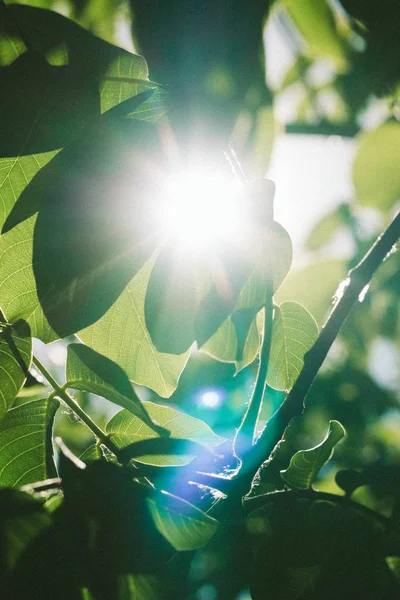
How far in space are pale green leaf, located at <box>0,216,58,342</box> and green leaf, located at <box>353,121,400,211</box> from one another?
0.90 meters

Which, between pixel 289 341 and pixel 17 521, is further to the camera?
pixel 289 341

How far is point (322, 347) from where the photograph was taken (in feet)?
3.59

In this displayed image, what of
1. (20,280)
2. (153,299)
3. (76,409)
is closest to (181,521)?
(76,409)

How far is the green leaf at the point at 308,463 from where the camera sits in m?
1.12

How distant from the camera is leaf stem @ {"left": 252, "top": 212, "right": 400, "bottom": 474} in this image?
107cm

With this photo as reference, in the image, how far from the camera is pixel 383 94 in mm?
1188

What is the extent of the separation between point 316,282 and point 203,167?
3.40 ft

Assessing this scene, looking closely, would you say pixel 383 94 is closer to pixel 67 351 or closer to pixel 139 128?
pixel 139 128

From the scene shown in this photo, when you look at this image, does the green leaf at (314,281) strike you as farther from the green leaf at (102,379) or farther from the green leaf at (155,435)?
the green leaf at (102,379)

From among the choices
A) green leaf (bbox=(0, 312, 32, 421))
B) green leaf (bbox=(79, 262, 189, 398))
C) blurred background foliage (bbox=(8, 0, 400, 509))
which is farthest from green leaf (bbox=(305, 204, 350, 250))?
green leaf (bbox=(0, 312, 32, 421))

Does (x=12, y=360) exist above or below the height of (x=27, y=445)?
above

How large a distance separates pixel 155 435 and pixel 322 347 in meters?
0.44

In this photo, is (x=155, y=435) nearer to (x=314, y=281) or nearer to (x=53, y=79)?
(x=53, y=79)

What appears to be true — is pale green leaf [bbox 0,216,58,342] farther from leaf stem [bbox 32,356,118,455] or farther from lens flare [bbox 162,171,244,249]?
lens flare [bbox 162,171,244,249]
